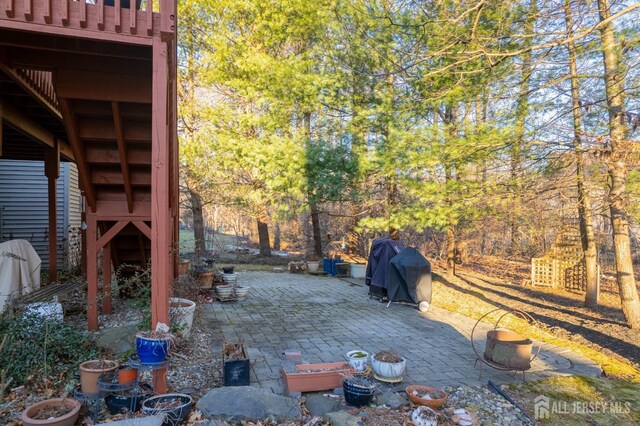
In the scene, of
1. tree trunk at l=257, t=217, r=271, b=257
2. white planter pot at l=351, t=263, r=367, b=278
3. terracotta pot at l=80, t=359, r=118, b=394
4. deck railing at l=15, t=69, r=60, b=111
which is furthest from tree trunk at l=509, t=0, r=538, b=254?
tree trunk at l=257, t=217, r=271, b=257

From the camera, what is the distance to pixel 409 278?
8.09m

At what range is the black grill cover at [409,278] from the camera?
26.3ft

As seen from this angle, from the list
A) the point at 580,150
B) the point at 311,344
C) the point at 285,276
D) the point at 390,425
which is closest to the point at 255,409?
the point at 390,425

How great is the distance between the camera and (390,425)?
132 inches

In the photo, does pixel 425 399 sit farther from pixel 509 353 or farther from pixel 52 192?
pixel 52 192

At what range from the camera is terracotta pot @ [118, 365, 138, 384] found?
3.40m

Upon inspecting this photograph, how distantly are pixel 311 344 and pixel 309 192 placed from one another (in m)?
5.64

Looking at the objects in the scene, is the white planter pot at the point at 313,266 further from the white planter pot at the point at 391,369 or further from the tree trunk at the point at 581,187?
the white planter pot at the point at 391,369

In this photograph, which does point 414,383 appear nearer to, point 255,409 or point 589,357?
point 255,409

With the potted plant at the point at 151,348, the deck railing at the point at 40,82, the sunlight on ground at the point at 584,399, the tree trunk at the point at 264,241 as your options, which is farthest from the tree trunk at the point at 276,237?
the potted plant at the point at 151,348

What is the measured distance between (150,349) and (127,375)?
1.18 feet

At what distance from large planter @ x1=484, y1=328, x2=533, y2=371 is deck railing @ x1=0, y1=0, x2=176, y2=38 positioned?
15.3 feet

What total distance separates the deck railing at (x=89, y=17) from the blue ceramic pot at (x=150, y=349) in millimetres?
2660

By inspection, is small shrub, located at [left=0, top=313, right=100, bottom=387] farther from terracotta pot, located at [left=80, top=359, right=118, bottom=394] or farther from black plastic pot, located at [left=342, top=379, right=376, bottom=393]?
black plastic pot, located at [left=342, top=379, right=376, bottom=393]
